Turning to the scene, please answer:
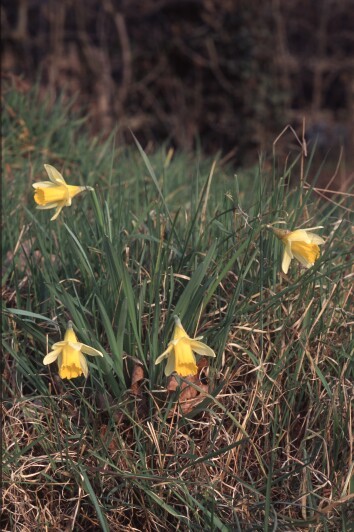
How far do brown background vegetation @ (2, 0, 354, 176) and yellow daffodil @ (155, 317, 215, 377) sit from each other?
213 inches

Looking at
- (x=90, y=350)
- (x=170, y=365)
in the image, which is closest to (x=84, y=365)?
(x=90, y=350)

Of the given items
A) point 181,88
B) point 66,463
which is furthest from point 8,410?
point 181,88

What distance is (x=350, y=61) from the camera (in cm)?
777

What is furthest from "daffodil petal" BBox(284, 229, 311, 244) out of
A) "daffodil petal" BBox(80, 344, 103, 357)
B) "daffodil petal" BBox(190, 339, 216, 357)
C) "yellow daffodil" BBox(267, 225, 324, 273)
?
"daffodil petal" BBox(80, 344, 103, 357)

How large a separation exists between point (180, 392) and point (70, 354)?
32 centimetres

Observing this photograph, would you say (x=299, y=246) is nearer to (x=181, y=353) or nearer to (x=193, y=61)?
(x=181, y=353)

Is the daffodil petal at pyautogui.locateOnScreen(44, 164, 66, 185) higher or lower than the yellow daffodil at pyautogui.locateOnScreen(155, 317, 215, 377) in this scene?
higher

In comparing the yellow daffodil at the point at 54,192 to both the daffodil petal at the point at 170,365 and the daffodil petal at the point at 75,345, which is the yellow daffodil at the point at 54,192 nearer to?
the daffodil petal at the point at 75,345

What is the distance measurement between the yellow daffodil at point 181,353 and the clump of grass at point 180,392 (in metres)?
0.12

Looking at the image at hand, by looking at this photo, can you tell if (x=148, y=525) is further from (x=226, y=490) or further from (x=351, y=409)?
(x=351, y=409)

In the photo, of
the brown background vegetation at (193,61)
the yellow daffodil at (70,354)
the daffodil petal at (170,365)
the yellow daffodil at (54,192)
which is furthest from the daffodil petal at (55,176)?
the brown background vegetation at (193,61)

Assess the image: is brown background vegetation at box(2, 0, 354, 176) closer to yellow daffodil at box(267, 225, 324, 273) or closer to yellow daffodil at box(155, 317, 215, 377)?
yellow daffodil at box(267, 225, 324, 273)

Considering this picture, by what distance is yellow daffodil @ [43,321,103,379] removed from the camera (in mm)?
1924

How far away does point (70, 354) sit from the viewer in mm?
1929
